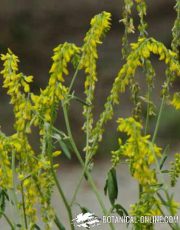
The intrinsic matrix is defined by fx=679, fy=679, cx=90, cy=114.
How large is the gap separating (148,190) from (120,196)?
219 centimetres

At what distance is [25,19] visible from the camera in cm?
453

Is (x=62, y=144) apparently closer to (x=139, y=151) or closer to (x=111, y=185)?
(x=111, y=185)

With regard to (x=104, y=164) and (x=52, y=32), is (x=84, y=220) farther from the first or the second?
(x=52, y=32)

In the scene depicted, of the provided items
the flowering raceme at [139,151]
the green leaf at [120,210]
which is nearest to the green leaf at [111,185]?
the green leaf at [120,210]

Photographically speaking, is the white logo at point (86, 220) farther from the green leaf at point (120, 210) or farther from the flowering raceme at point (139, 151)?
the flowering raceme at point (139, 151)

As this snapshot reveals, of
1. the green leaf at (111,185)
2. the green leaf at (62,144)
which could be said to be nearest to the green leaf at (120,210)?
the green leaf at (111,185)

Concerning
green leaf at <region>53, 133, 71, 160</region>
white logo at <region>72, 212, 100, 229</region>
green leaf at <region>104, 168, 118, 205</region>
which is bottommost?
white logo at <region>72, 212, 100, 229</region>

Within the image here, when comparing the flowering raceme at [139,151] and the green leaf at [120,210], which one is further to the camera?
the green leaf at [120,210]

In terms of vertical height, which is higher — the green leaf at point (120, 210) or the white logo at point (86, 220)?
the green leaf at point (120, 210)

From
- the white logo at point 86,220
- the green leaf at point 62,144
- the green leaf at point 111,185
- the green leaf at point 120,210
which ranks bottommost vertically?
the white logo at point 86,220

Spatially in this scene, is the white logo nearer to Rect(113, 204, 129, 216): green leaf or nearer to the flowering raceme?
Rect(113, 204, 129, 216): green leaf

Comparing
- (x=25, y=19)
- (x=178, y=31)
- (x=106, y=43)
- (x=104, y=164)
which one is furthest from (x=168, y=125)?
(x=178, y=31)

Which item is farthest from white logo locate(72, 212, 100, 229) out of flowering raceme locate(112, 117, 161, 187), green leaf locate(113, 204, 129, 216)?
flowering raceme locate(112, 117, 161, 187)

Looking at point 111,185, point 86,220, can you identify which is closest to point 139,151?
point 111,185
